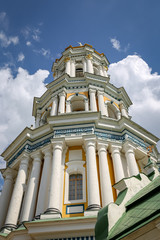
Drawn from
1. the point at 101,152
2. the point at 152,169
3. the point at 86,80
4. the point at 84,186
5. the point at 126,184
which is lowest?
the point at 126,184

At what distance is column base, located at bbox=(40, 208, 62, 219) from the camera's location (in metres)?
10.4

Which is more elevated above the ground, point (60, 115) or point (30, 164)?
point (60, 115)

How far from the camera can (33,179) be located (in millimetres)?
12969

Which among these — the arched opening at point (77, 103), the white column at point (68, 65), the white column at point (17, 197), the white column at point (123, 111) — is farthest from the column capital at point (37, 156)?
the white column at point (68, 65)

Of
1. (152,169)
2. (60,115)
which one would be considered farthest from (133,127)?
(152,169)

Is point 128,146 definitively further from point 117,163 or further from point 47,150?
point 47,150

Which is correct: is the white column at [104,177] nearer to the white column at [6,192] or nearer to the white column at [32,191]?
the white column at [32,191]

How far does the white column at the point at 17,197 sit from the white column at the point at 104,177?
4.39 metres

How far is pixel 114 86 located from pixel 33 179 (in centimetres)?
1056

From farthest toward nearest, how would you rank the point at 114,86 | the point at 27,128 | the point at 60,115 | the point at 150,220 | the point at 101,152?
the point at 114,86, the point at 27,128, the point at 60,115, the point at 101,152, the point at 150,220

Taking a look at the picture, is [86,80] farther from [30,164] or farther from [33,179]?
[33,179]

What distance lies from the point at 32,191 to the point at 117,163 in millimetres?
4822

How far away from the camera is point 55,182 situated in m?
11.8

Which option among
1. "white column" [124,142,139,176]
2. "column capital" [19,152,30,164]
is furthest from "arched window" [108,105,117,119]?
"column capital" [19,152,30,164]
